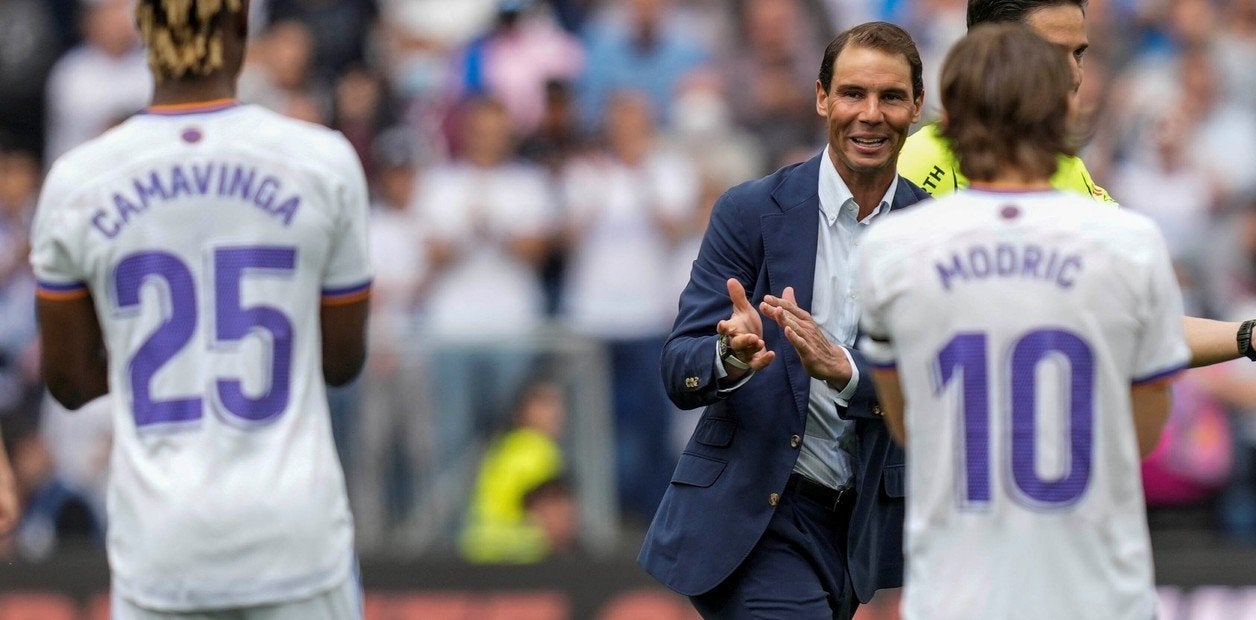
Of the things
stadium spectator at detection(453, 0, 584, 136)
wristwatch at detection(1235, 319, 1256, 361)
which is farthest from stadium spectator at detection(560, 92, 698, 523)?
wristwatch at detection(1235, 319, 1256, 361)

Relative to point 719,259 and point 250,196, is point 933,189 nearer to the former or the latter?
point 719,259

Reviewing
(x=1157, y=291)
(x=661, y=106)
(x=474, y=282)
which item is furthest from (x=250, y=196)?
(x=661, y=106)

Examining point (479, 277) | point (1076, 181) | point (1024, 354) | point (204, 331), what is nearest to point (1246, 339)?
point (1076, 181)

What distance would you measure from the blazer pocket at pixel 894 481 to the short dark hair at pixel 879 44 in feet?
3.37

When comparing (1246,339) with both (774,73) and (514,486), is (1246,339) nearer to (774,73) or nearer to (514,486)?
(514,486)

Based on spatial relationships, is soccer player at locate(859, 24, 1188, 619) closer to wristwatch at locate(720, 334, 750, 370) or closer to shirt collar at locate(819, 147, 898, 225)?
wristwatch at locate(720, 334, 750, 370)

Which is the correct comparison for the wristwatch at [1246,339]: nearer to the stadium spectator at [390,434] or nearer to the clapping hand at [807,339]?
the clapping hand at [807,339]

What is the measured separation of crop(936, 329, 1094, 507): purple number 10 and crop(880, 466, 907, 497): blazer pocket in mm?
1257

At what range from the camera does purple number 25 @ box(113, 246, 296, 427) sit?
14.0ft

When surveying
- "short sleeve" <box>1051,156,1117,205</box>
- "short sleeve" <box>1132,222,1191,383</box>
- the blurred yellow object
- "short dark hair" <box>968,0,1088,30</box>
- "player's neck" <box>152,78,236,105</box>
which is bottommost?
the blurred yellow object

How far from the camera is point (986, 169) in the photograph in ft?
13.2

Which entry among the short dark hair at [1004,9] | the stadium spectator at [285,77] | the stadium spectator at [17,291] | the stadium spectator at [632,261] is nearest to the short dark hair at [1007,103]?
the short dark hair at [1004,9]

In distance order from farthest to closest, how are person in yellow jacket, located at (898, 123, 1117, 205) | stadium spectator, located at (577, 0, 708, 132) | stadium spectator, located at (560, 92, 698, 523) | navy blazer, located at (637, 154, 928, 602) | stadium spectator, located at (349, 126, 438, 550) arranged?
1. stadium spectator, located at (577, 0, 708, 132)
2. stadium spectator, located at (560, 92, 698, 523)
3. stadium spectator, located at (349, 126, 438, 550)
4. person in yellow jacket, located at (898, 123, 1117, 205)
5. navy blazer, located at (637, 154, 928, 602)

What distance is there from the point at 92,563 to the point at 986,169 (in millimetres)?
7189
